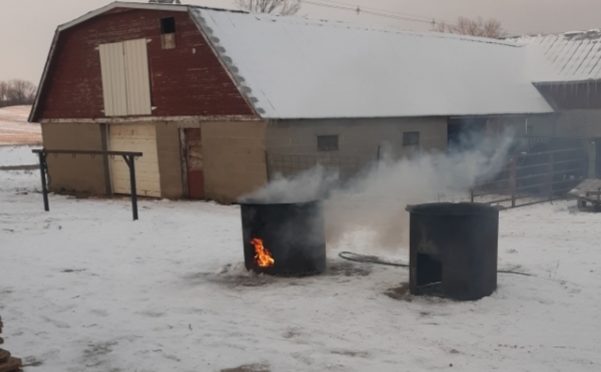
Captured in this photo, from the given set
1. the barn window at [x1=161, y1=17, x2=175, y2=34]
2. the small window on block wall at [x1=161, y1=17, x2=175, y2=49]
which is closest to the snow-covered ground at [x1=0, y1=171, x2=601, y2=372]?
the small window on block wall at [x1=161, y1=17, x2=175, y2=49]

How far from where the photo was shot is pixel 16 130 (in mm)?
59406

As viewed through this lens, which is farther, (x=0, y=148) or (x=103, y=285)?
(x=0, y=148)

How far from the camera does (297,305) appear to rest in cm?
714

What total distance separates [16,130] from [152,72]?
1871 inches

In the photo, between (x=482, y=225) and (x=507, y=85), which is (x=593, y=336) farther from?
(x=507, y=85)

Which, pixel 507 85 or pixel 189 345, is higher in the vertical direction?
pixel 507 85

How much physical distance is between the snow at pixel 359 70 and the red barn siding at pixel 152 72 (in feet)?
2.30

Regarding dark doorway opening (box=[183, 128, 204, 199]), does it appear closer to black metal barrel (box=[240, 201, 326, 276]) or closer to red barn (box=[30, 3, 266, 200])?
red barn (box=[30, 3, 266, 200])

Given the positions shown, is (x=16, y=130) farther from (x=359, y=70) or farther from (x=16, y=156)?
(x=359, y=70)

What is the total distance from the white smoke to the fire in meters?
0.74

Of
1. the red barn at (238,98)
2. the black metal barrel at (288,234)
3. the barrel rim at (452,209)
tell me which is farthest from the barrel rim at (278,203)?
the red barn at (238,98)

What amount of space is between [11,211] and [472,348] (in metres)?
13.9

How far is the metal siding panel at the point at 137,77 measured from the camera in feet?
60.1

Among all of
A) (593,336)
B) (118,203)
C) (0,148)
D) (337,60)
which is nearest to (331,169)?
(337,60)
